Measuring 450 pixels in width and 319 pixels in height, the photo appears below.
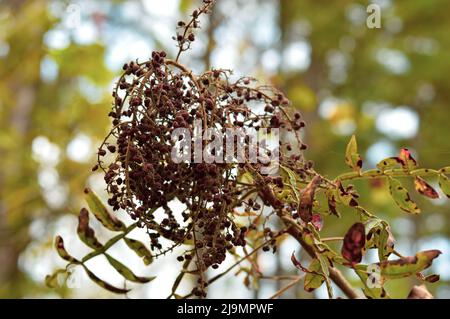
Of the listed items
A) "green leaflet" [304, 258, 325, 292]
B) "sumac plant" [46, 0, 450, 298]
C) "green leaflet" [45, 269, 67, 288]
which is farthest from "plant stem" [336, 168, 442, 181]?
"green leaflet" [45, 269, 67, 288]

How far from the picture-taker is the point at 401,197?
77cm

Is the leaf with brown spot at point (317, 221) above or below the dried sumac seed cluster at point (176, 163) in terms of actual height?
below

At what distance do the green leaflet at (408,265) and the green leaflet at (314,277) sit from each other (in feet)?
0.23

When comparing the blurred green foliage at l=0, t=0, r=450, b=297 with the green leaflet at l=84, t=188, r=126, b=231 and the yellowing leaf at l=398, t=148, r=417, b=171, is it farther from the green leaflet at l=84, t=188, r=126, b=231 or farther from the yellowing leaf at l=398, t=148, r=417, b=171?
the yellowing leaf at l=398, t=148, r=417, b=171

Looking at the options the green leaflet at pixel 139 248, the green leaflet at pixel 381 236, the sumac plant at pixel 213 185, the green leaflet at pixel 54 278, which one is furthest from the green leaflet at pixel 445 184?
the green leaflet at pixel 54 278

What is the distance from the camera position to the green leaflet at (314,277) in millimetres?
688

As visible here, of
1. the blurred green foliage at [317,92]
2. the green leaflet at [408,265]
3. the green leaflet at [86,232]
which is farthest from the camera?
the blurred green foliage at [317,92]

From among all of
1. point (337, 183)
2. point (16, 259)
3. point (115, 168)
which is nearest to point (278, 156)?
point (337, 183)

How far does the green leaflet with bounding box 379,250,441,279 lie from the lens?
621 millimetres

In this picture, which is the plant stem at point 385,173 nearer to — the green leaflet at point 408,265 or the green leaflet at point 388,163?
the green leaflet at point 388,163

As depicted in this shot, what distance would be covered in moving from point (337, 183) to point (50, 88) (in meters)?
4.03

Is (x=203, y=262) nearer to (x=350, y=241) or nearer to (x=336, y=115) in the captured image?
(x=350, y=241)

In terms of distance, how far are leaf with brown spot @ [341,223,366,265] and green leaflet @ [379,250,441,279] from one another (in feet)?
0.10
